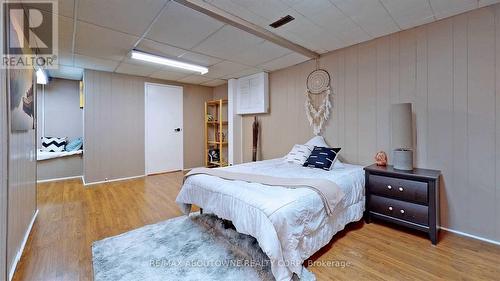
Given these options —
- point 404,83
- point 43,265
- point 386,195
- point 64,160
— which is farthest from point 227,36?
point 64,160

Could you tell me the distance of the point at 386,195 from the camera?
2.49 m

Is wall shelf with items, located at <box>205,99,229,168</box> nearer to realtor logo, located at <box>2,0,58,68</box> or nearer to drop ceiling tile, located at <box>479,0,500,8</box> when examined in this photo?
realtor logo, located at <box>2,0,58,68</box>

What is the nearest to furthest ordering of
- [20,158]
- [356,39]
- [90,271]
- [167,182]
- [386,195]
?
[90,271]
[20,158]
[386,195]
[356,39]
[167,182]

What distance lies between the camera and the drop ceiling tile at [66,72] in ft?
14.2

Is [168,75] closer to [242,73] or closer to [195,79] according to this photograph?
[195,79]

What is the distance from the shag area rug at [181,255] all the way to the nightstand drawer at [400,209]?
4.47 feet

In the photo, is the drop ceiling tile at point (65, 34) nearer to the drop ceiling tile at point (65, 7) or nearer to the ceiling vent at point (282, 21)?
the drop ceiling tile at point (65, 7)

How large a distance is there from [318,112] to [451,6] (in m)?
1.94

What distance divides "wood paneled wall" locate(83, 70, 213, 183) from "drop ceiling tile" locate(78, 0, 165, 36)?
99.0 inches

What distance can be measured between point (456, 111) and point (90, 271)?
3.90 m

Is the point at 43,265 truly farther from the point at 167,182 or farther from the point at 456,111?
the point at 456,111

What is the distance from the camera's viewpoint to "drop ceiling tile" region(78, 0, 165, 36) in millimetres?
2105

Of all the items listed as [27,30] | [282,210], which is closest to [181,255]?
[282,210]

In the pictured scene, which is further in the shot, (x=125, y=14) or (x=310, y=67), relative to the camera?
(x=310, y=67)
